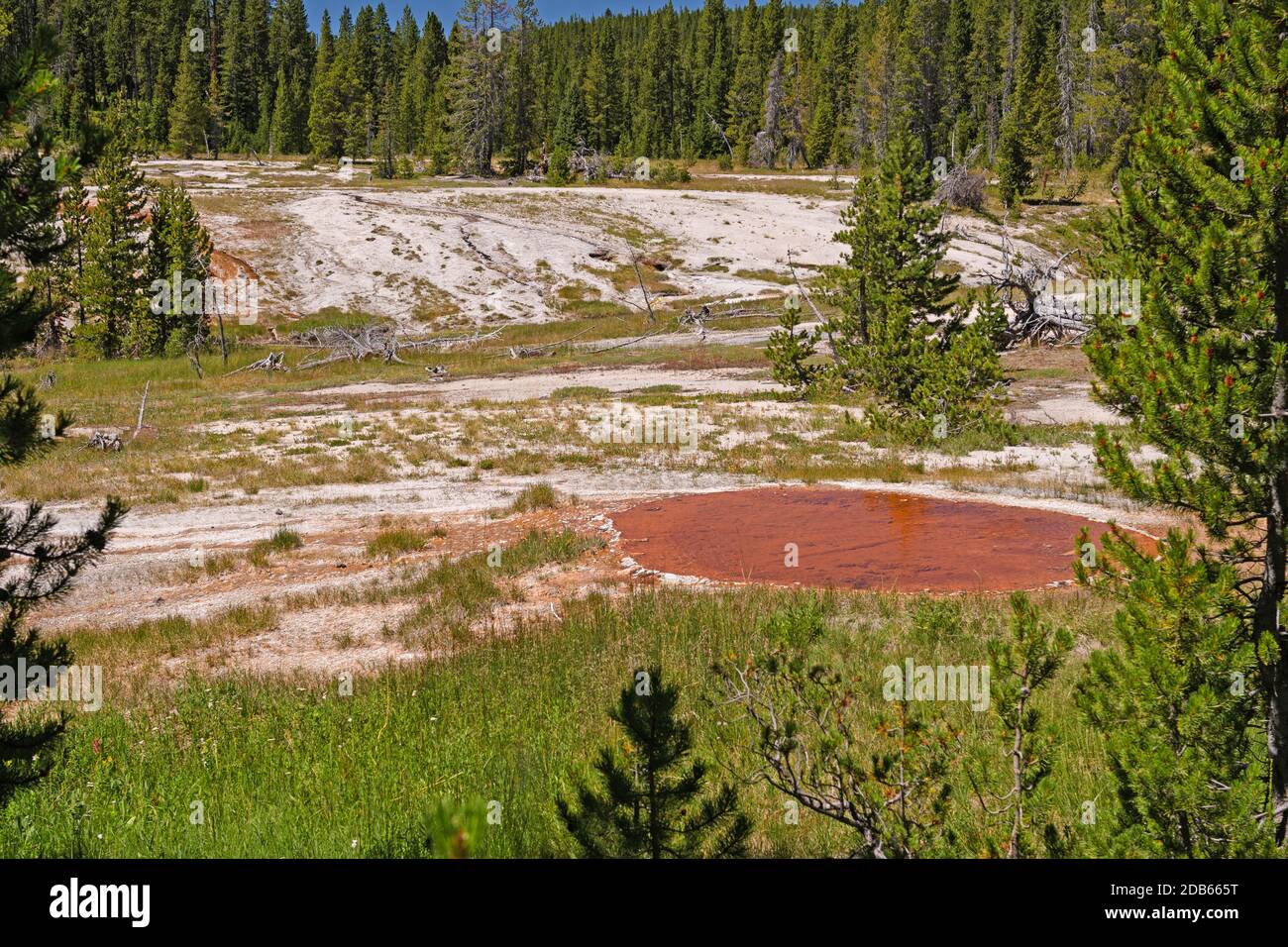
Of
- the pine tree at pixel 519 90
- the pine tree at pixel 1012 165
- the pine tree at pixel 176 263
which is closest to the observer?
the pine tree at pixel 176 263

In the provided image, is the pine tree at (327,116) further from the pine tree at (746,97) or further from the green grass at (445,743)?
the green grass at (445,743)

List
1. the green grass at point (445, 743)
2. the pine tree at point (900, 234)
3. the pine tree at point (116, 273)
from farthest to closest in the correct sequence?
1. the pine tree at point (116, 273)
2. the pine tree at point (900, 234)
3. the green grass at point (445, 743)

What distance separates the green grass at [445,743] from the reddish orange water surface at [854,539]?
1837mm

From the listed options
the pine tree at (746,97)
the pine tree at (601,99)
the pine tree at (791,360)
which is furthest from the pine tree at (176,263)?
the pine tree at (746,97)

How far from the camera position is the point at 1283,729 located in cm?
425

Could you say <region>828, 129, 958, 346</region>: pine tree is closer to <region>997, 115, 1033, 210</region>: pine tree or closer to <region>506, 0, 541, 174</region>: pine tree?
<region>997, 115, 1033, 210</region>: pine tree

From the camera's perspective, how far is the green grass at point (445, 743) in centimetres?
519

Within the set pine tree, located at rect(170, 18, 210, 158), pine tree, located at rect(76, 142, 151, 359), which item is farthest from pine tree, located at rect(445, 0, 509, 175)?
pine tree, located at rect(76, 142, 151, 359)

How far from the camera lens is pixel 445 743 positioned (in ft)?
22.3

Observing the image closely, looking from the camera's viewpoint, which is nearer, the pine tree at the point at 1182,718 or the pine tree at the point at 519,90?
the pine tree at the point at 1182,718

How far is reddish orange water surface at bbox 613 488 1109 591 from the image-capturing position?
40.9ft

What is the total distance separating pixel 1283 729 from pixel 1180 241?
8.07ft

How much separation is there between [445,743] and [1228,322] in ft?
19.1

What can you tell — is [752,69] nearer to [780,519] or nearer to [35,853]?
[780,519]
